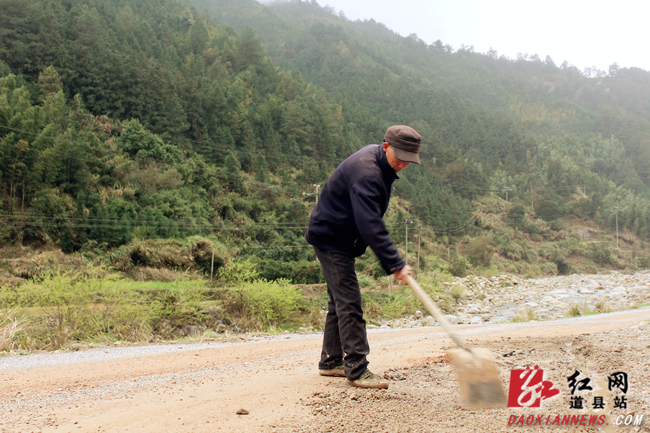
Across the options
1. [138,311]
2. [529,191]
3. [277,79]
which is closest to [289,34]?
[277,79]

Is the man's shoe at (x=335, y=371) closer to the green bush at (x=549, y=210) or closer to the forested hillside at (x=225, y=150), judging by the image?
the forested hillside at (x=225, y=150)

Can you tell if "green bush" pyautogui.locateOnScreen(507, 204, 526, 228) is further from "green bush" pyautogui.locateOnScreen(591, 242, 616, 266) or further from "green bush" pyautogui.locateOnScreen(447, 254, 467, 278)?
"green bush" pyautogui.locateOnScreen(447, 254, 467, 278)

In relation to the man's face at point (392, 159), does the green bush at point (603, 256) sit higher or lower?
lower

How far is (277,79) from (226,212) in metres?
37.5

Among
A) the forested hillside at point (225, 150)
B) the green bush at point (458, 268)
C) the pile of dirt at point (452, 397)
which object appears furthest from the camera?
the green bush at point (458, 268)

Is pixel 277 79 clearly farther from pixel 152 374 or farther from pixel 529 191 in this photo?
pixel 152 374

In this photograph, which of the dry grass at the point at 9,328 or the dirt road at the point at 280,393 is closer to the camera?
the dirt road at the point at 280,393

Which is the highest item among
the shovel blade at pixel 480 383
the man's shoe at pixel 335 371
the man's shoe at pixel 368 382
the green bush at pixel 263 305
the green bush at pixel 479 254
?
the shovel blade at pixel 480 383

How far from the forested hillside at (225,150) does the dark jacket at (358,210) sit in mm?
27343

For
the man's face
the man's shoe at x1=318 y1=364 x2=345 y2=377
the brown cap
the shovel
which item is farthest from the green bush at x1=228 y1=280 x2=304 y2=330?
the shovel

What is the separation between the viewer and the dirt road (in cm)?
257

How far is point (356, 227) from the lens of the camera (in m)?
3.30

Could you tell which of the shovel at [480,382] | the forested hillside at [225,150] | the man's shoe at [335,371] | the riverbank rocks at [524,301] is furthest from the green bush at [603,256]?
the shovel at [480,382]

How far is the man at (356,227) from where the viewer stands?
10.0 ft
